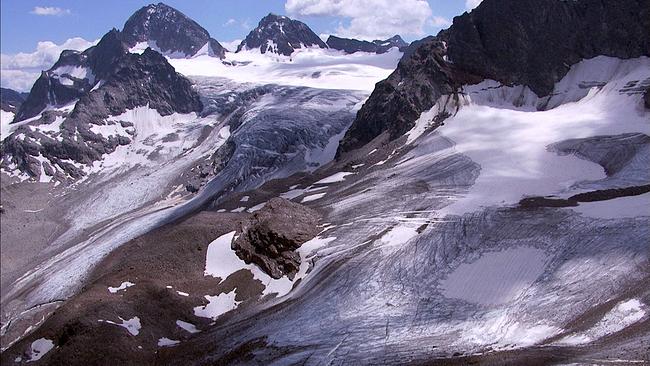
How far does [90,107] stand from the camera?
153125mm

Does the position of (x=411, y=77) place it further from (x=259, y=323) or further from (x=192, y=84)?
(x=192, y=84)

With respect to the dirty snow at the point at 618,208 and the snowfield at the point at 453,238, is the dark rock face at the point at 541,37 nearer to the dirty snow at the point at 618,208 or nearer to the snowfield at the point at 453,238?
the snowfield at the point at 453,238

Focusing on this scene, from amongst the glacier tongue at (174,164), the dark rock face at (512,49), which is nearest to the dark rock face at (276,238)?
the glacier tongue at (174,164)

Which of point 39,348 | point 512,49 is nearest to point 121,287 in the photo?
point 39,348

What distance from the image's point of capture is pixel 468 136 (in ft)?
249

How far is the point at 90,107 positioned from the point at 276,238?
12037 centimetres

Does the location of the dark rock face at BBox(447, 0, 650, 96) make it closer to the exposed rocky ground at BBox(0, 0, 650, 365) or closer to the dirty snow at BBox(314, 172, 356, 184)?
the exposed rocky ground at BBox(0, 0, 650, 365)

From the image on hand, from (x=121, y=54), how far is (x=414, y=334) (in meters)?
189

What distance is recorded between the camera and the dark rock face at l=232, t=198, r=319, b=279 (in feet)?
166

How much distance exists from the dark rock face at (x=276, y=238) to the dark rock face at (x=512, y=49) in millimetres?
35039

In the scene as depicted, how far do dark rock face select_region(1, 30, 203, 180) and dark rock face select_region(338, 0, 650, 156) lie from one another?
73.7 m

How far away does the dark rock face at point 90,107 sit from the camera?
13075 centimetres

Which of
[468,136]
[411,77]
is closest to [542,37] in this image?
[411,77]

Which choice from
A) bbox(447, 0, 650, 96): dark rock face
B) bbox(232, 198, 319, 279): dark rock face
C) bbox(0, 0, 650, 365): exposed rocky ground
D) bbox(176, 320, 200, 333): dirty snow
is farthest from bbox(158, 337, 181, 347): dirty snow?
bbox(447, 0, 650, 96): dark rock face
